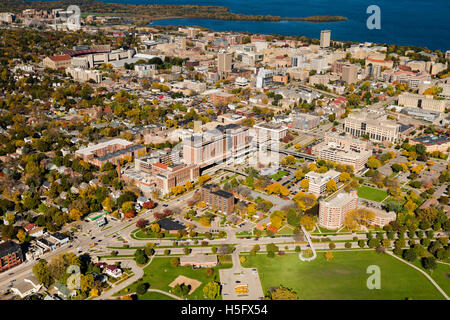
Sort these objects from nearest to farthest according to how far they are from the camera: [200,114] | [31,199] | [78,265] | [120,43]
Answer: [78,265] < [31,199] < [200,114] < [120,43]

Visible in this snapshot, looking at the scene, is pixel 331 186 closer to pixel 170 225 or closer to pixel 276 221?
pixel 276 221

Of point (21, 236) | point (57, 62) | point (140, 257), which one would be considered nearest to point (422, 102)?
point (140, 257)

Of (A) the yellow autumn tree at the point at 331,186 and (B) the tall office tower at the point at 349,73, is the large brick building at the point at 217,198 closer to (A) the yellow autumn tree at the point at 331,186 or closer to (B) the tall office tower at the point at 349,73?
(A) the yellow autumn tree at the point at 331,186

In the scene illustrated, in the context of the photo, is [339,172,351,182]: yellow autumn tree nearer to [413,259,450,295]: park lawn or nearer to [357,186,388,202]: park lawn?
[357,186,388,202]: park lawn

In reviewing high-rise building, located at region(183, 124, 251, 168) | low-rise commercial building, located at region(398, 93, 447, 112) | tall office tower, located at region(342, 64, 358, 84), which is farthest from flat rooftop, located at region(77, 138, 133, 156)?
tall office tower, located at region(342, 64, 358, 84)

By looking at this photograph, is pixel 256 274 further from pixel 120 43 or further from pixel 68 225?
pixel 120 43

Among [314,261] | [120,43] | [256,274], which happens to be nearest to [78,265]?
[256,274]
